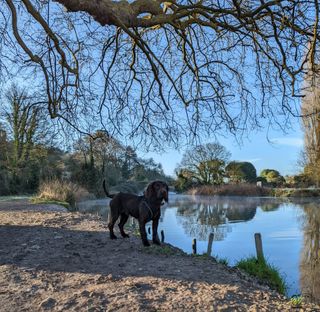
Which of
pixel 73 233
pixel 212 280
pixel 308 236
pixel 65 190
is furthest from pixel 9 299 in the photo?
pixel 65 190

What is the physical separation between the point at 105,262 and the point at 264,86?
152 inches

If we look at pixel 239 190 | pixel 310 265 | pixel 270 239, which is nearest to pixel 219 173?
pixel 239 190

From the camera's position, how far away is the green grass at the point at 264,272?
7.18m

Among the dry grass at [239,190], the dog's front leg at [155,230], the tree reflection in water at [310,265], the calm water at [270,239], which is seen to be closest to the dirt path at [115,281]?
the dog's front leg at [155,230]

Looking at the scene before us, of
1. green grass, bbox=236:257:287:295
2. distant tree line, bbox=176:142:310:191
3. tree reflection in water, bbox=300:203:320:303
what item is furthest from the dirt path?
distant tree line, bbox=176:142:310:191

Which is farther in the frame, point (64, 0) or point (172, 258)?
point (172, 258)

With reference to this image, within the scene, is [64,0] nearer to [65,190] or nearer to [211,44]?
[211,44]

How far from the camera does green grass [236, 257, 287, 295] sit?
283 inches

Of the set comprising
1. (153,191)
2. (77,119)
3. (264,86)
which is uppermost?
(264,86)

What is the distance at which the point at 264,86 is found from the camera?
702 centimetres

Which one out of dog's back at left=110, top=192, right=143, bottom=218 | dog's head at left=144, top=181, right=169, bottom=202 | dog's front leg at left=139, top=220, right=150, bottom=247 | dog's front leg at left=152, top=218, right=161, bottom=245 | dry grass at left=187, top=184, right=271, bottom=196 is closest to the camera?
dog's head at left=144, top=181, right=169, bottom=202

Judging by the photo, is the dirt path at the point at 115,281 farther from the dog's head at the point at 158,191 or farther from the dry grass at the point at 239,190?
the dry grass at the point at 239,190

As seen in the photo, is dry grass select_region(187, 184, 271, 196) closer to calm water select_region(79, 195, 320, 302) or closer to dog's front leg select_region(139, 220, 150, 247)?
calm water select_region(79, 195, 320, 302)

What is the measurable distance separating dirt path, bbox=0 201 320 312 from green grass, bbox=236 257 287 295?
174 centimetres
